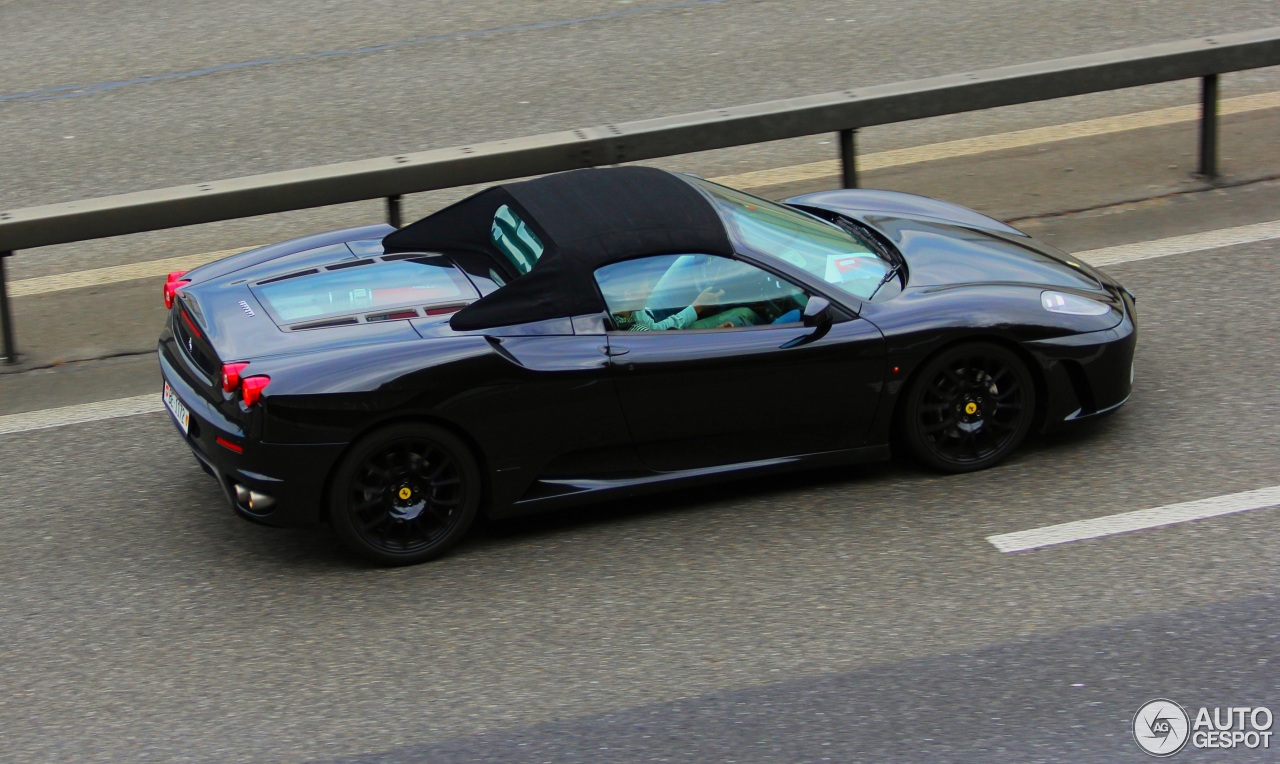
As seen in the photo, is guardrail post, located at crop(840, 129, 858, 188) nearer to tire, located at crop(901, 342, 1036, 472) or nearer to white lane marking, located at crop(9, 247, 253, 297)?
tire, located at crop(901, 342, 1036, 472)

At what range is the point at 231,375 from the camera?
544 cm

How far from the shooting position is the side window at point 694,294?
5.79 m

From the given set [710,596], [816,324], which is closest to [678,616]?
[710,596]

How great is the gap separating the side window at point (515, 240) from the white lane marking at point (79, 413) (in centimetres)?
209

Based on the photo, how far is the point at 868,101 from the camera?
8.48m

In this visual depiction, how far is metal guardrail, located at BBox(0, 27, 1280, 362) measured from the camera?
7.56 metres

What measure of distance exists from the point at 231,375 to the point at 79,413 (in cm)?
202

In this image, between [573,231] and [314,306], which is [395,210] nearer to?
[314,306]

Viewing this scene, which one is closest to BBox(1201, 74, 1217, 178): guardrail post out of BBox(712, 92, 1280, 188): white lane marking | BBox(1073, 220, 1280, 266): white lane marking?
BBox(1073, 220, 1280, 266): white lane marking

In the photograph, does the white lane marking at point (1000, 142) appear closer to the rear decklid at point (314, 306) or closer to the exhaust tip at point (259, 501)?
the rear decklid at point (314, 306)

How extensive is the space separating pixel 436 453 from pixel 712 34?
7488 mm

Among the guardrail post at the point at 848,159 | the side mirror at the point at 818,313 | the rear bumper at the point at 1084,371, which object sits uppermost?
the guardrail post at the point at 848,159

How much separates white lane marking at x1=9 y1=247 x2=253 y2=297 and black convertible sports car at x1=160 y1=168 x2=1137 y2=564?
8.11 feet

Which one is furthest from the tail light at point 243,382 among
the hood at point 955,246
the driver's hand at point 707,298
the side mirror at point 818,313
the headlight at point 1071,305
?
the headlight at point 1071,305
